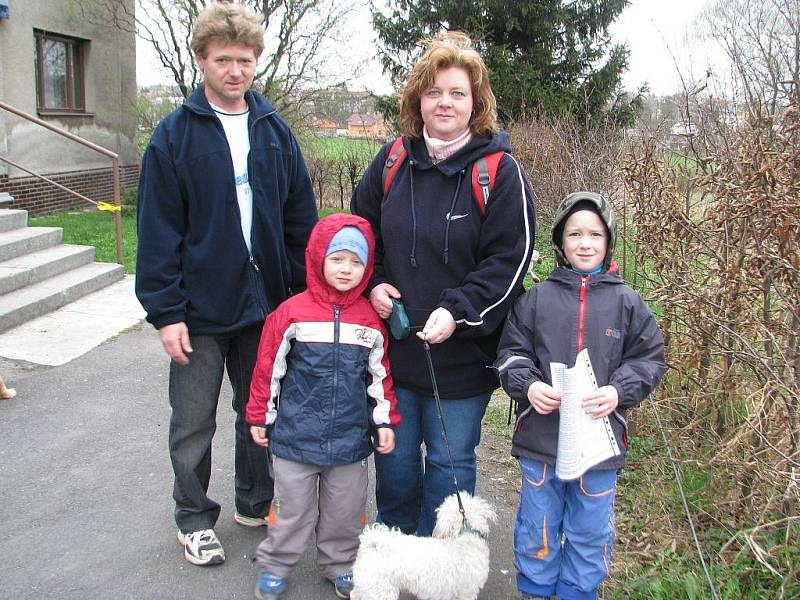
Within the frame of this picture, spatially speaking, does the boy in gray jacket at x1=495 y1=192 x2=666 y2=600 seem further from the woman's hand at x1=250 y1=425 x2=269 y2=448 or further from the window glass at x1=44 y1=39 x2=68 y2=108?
the window glass at x1=44 y1=39 x2=68 y2=108

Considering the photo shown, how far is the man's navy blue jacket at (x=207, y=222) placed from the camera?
2795 mm

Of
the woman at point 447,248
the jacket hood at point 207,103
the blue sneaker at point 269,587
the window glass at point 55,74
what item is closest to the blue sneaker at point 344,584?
the blue sneaker at point 269,587

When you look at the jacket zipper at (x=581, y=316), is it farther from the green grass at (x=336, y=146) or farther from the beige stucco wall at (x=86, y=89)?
the green grass at (x=336, y=146)

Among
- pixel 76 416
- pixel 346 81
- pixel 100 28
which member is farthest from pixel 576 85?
pixel 76 416

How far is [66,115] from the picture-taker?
13531mm

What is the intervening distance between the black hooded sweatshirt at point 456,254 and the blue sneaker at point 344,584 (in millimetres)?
792

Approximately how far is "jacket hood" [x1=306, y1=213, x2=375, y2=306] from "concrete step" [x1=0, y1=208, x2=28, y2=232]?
6.65 meters

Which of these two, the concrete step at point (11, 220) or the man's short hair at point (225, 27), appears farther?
the concrete step at point (11, 220)

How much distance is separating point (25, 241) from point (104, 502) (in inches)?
203

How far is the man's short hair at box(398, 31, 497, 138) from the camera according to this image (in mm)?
2666

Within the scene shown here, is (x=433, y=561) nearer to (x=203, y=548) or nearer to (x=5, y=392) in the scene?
(x=203, y=548)

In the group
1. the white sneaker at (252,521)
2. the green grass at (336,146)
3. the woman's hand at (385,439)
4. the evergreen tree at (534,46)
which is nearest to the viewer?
the woman's hand at (385,439)

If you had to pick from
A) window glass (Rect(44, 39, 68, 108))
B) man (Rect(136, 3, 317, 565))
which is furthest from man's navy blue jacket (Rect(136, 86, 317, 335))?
window glass (Rect(44, 39, 68, 108))

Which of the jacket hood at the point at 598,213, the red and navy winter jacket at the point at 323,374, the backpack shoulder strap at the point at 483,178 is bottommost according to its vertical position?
the red and navy winter jacket at the point at 323,374
